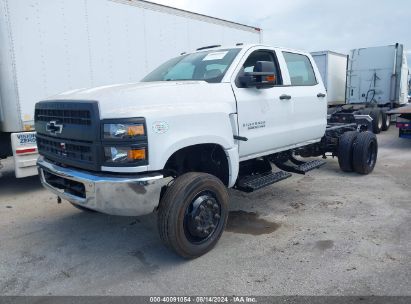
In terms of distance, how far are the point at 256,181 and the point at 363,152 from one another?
122 inches

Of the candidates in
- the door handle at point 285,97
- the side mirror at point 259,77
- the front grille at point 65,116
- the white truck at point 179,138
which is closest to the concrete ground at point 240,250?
the white truck at point 179,138

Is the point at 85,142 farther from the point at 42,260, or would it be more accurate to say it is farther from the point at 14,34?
the point at 14,34

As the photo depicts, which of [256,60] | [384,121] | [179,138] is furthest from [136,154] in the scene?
[384,121]

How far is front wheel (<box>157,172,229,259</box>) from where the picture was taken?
3281mm

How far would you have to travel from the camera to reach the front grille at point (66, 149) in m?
3.26

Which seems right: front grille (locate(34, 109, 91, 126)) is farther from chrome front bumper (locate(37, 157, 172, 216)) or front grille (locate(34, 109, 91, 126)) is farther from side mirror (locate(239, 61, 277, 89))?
side mirror (locate(239, 61, 277, 89))

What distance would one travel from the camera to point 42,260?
3701 millimetres

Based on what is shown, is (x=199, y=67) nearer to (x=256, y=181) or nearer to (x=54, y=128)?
(x=256, y=181)

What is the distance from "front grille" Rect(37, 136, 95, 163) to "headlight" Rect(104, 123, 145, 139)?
29 centimetres

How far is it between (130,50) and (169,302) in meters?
5.15

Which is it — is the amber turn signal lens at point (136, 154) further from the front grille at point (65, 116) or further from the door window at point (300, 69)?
the door window at point (300, 69)

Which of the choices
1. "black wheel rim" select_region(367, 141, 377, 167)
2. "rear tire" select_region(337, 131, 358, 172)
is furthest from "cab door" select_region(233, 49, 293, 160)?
"black wheel rim" select_region(367, 141, 377, 167)

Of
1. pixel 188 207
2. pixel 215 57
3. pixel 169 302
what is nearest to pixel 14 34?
pixel 215 57

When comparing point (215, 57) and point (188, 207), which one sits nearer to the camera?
point (188, 207)
